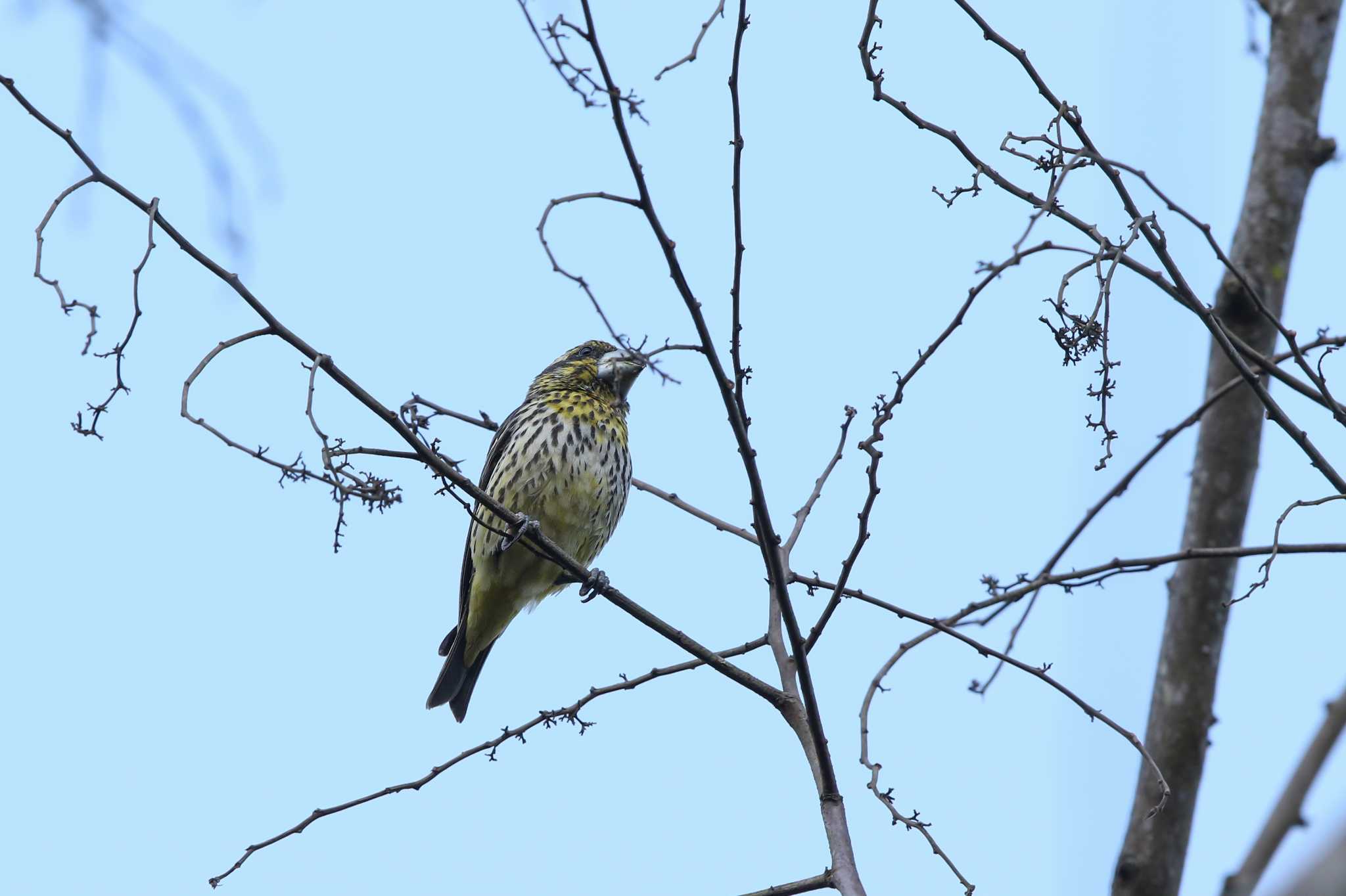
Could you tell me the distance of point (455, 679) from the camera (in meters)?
7.43

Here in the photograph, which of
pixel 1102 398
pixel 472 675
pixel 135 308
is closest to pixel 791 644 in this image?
pixel 1102 398

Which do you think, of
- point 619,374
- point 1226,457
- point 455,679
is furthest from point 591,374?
point 1226,457

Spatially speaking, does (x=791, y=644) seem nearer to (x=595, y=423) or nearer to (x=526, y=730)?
(x=526, y=730)

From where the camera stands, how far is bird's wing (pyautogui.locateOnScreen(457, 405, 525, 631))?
22.9 ft

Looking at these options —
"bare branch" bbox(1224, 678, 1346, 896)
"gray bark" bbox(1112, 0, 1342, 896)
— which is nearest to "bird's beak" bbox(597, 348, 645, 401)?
"gray bark" bbox(1112, 0, 1342, 896)

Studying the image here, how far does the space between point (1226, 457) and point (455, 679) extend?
402 centimetres

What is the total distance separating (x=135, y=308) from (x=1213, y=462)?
11.3 ft

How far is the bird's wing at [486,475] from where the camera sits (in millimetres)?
6988

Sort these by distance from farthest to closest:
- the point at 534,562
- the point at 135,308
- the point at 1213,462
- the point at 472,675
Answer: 1. the point at 472,675
2. the point at 534,562
3. the point at 1213,462
4. the point at 135,308

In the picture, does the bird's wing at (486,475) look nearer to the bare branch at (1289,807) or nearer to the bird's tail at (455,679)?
the bird's tail at (455,679)

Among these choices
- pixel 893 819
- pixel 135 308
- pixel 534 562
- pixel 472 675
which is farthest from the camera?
pixel 472 675

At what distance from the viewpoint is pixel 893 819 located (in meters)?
4.05

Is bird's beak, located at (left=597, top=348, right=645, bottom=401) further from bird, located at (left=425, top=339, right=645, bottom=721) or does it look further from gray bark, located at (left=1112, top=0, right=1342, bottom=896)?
gray bark, located at (left=1112, top=0, right=1342, bottom=896)

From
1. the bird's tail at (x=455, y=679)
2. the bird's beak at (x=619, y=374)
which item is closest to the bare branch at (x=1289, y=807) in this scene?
the bird's beak at (x=619, y=374)
